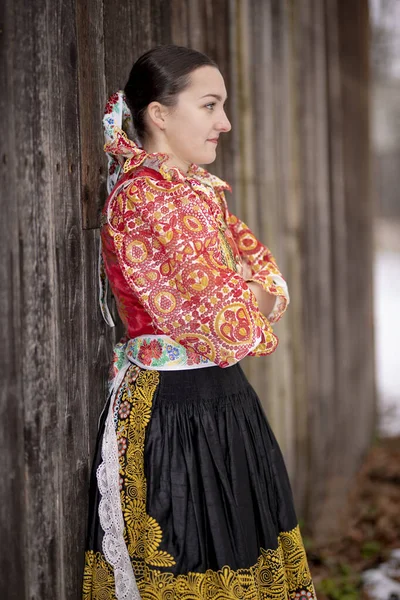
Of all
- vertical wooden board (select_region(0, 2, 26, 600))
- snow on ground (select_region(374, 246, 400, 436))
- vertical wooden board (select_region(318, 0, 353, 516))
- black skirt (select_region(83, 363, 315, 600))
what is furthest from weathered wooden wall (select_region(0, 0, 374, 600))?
snow on ground (select_region(374, 246, 400, 436))

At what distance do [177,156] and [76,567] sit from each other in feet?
3.78

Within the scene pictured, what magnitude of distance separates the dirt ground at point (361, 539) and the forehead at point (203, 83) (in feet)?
7.52

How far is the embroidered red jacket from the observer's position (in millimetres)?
1761

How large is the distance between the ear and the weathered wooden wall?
0.67 feet

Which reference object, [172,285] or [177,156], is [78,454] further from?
[177,156]

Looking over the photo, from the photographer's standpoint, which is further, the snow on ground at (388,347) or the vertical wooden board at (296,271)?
the snow on ground at (388,347)

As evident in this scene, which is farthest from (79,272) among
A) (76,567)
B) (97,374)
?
(76,567)

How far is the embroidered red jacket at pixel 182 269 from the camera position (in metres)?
1.76

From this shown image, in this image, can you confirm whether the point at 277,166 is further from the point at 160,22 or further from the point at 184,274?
the point at 184,274

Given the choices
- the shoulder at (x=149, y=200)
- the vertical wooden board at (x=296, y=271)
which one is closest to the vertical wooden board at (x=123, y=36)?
the shoulder at (x=149, y=200)

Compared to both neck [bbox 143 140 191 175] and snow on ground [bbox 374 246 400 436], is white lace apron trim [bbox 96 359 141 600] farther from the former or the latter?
snow on ground [bbox 374 246 400 436]

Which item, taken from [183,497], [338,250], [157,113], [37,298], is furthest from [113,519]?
[338,250]

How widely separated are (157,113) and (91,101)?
23 cm

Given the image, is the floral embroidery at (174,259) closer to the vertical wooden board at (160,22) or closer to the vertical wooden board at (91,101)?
the vertical wooden board at (91,101)
